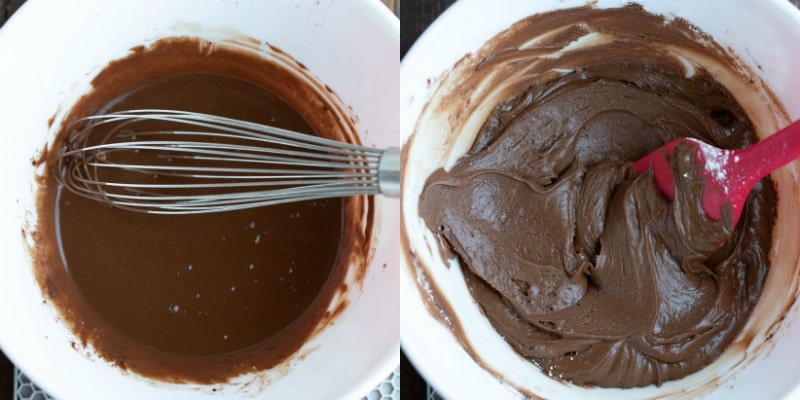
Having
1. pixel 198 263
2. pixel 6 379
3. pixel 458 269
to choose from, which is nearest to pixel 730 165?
pixel 458 269

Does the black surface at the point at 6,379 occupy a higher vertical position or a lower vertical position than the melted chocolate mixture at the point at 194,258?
lower

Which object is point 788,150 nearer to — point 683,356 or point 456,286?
point 683,356

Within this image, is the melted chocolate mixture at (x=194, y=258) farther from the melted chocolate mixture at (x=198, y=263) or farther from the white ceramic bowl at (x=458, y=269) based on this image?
the white ceramic bowl at (x=458, y=269)

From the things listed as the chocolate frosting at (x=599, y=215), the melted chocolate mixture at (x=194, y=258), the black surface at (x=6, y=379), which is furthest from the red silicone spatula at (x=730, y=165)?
the black surface at (x=6, y=379)

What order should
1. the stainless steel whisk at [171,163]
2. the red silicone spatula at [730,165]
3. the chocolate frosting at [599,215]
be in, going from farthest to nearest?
1. the stainless steel whisk at [171,163]
2. the chocolate frosting at [599,215]
3. the red silicone spatula at [730,165]

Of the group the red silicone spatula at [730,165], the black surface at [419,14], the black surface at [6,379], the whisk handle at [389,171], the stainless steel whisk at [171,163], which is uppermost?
the black surface at [419,14]

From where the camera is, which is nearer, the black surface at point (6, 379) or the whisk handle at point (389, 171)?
the whisk handle at point (389, 171)

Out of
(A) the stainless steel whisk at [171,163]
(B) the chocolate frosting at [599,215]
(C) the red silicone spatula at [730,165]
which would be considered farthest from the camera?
(A) the stainless steel whisk at [171,163]
